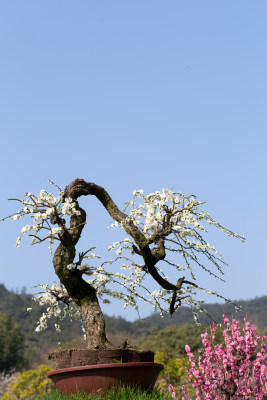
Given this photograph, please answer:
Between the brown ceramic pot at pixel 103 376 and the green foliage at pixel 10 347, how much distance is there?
24458 mm

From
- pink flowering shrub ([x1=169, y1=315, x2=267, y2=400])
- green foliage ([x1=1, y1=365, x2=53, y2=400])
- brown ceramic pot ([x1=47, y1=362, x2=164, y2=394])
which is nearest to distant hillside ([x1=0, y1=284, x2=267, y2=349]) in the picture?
green foliage ([x1=1, y1=365, x2=53, y2=400])

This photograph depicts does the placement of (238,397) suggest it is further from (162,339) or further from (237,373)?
(162,339)

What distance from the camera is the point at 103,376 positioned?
6902 mm

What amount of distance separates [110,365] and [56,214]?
7.41 ft

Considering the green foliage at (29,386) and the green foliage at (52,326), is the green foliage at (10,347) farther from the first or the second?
the green foliage at (29,386)

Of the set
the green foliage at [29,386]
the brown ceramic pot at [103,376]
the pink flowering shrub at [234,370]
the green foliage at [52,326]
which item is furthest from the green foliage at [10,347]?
the pink flowering shrub at [234,370]

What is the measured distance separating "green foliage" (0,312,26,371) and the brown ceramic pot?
2446 cm

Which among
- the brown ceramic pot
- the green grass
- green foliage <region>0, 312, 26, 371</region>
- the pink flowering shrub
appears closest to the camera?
the pink flowering shrub

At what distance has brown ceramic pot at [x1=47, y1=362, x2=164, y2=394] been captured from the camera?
6898 millimetres

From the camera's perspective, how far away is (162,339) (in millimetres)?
24188

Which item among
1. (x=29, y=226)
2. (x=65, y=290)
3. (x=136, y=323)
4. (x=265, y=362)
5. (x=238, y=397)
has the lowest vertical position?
(x=238, y=397)

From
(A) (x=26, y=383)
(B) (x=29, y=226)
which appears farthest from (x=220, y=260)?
(A) (x=26, y=383)

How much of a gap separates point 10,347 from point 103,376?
25184mm

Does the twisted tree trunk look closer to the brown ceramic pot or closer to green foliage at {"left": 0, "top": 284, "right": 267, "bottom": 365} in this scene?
the brown ceramic pot
